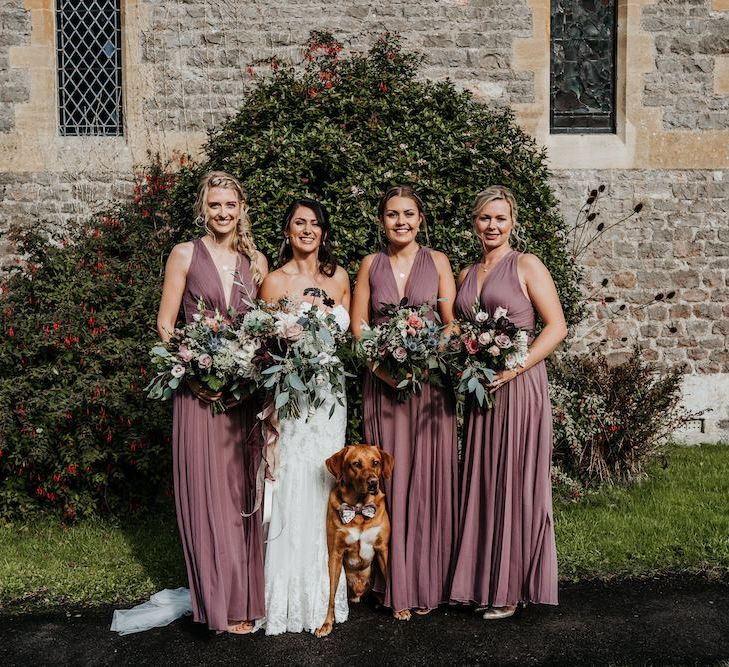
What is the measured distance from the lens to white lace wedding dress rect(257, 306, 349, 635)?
4293 millimetres

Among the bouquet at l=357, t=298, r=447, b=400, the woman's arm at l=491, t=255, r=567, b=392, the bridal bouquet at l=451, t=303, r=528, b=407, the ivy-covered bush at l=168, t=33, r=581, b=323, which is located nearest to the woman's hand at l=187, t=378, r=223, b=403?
the bouquet at l=357, t=298, r=447, b=400

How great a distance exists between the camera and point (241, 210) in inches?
175

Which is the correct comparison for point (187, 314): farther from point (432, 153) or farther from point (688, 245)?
point (688, 245)

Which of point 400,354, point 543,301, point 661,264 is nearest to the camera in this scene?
point 400,354

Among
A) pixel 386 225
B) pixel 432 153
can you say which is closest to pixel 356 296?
pixel 386 225

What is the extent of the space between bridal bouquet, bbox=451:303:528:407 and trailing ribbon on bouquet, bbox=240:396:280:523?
1058mm

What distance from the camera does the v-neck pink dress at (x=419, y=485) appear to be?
4.42 m

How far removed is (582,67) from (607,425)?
4575 mm

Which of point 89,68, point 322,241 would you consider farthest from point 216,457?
point 89,68

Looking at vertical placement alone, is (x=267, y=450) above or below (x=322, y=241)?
below

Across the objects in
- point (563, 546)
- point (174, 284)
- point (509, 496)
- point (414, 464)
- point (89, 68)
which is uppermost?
point (89, 68)

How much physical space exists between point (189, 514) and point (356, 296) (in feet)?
5.27

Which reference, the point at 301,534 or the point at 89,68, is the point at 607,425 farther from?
the point at 89,68

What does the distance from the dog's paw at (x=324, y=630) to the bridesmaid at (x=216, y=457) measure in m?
0.33
